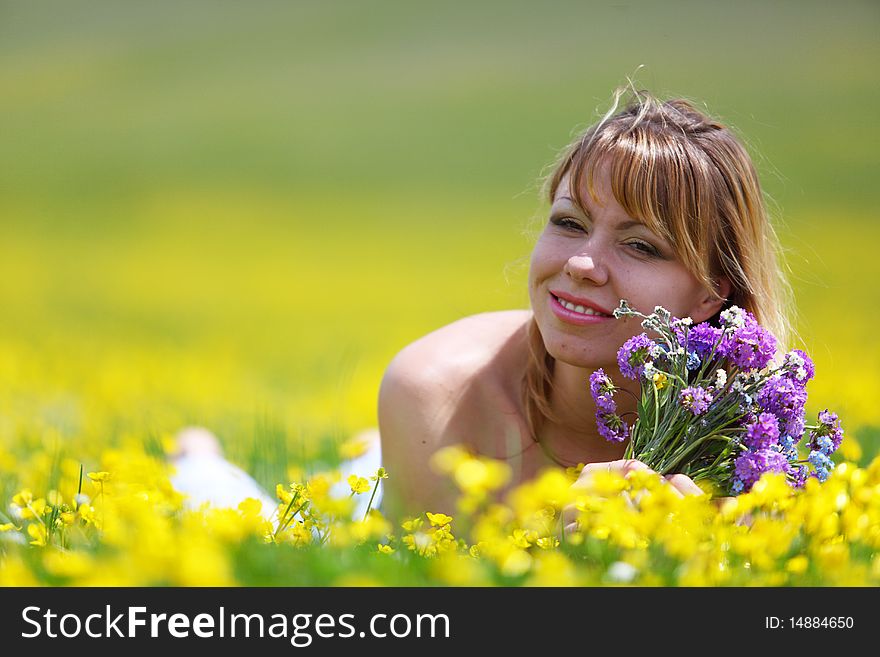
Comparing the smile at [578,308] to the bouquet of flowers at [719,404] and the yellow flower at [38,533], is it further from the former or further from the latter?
the yellow flower at [38,533]

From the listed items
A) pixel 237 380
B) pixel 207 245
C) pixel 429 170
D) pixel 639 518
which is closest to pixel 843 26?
pixel 429 170

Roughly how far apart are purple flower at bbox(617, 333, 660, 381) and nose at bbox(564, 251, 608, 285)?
43 cm

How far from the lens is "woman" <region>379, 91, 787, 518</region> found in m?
3.34

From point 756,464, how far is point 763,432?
9 cm

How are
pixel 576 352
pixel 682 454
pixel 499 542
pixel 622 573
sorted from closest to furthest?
pixel 622 573 → pixel 499 542 → pixel 682 454 → pixel 576 352

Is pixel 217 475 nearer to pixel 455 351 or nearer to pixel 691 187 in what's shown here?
pixel 455 351

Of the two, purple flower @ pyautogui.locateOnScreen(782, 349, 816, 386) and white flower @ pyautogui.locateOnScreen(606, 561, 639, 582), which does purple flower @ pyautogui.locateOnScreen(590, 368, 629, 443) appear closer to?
purple flower @ pyautogui.locateOnScreen(782, 349, 816, 386)

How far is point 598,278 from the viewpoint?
327 centimetres

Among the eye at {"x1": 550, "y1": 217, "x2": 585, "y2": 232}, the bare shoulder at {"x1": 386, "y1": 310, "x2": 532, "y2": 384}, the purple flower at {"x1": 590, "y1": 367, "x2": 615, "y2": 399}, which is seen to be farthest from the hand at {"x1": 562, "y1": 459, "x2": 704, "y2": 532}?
the bare shoulder at {"x1": 386, "y1": 310, "x2": 532, "y2": 384}

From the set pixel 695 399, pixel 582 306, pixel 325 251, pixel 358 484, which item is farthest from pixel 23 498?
pixel 325 251
